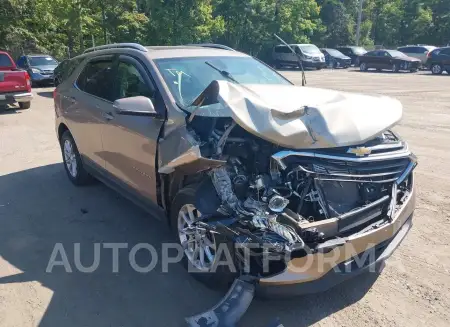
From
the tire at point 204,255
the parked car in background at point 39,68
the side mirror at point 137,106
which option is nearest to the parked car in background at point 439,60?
the parked car in background at point 39,68

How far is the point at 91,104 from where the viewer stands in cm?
514

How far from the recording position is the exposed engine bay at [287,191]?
2.81 m

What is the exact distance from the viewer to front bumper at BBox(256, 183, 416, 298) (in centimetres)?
280

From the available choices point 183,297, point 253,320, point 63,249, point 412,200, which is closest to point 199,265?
point 183,297

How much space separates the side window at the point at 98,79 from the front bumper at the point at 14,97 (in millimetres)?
7936

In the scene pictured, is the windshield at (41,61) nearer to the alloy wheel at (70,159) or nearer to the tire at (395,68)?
the alloy wheel at (70,159)

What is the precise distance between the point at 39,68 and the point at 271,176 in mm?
19570

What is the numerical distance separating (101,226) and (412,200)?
10.5ft

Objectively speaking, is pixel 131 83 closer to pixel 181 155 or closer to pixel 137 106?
pixel 137 106

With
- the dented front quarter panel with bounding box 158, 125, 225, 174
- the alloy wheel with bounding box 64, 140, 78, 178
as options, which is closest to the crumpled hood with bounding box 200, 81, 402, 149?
the dented front quarter panel with bounding box 158, 125, 225, 174

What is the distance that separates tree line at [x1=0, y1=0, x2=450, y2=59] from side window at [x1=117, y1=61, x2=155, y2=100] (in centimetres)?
2178

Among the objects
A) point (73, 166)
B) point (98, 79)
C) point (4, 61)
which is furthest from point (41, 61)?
point (98, 79)

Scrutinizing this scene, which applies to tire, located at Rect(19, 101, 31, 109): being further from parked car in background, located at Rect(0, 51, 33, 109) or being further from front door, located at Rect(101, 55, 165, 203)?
front door, located at Rect(101, 55, 165, 203)

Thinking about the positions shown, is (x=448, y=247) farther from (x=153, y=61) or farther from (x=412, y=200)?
(x=153, y=61)
